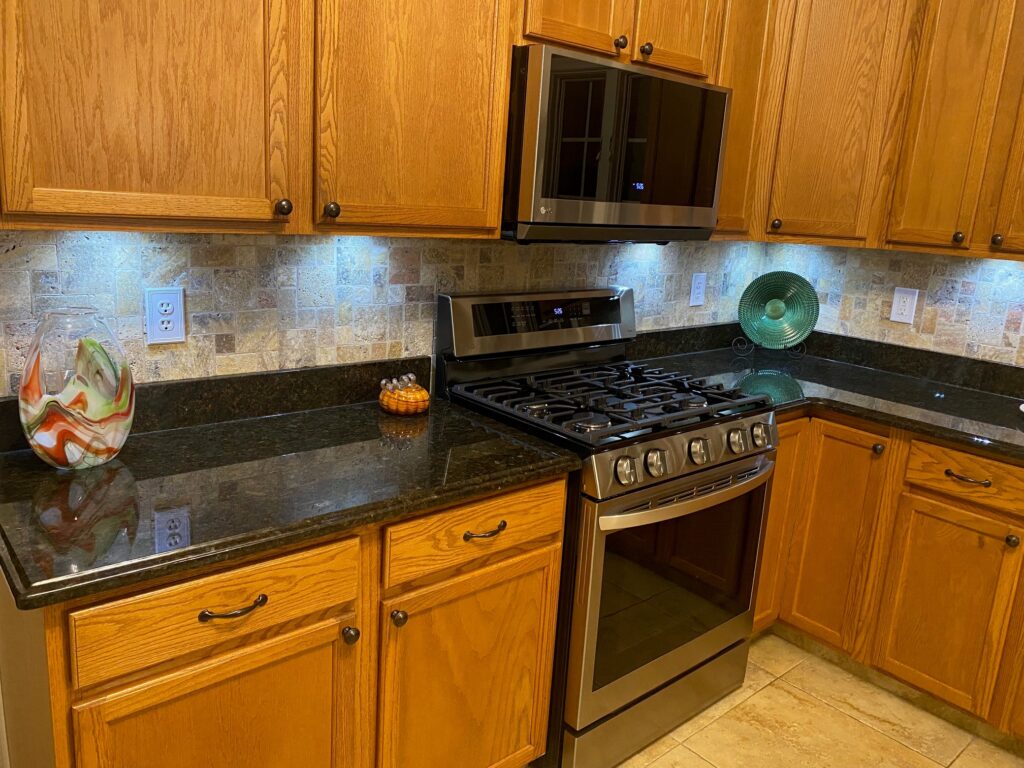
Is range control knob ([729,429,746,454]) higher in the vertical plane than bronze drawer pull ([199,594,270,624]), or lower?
higher

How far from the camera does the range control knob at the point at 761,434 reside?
7.10 feet

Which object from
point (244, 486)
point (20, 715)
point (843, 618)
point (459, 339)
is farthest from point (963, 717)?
point (20, 715)

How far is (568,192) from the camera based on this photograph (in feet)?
6.26

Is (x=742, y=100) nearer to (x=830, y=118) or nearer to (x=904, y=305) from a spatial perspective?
(x=830, y=118)

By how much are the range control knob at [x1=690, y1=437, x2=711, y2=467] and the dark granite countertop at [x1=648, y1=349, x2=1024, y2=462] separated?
438mm

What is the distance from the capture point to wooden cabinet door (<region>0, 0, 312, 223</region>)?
49.1 inches

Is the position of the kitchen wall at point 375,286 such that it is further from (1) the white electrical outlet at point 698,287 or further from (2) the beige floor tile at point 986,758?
(2) the beige floor tile at point 986,758

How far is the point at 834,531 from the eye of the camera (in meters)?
2.50

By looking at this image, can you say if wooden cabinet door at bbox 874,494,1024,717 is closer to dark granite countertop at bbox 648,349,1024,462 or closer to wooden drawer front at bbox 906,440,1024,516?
wooden drawer front at bbox 906,440,1024,516

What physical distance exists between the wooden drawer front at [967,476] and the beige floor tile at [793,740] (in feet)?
2.44

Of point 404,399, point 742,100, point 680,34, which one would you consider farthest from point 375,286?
point 742,100

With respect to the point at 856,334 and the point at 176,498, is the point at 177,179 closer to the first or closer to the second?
the point at 176,498

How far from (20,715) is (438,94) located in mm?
1440

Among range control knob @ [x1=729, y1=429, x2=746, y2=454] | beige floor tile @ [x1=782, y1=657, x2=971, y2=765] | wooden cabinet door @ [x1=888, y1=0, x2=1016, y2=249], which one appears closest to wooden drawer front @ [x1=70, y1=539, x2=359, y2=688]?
range control knob @ [x1=729, y1=429, x2=746, y2=454]
